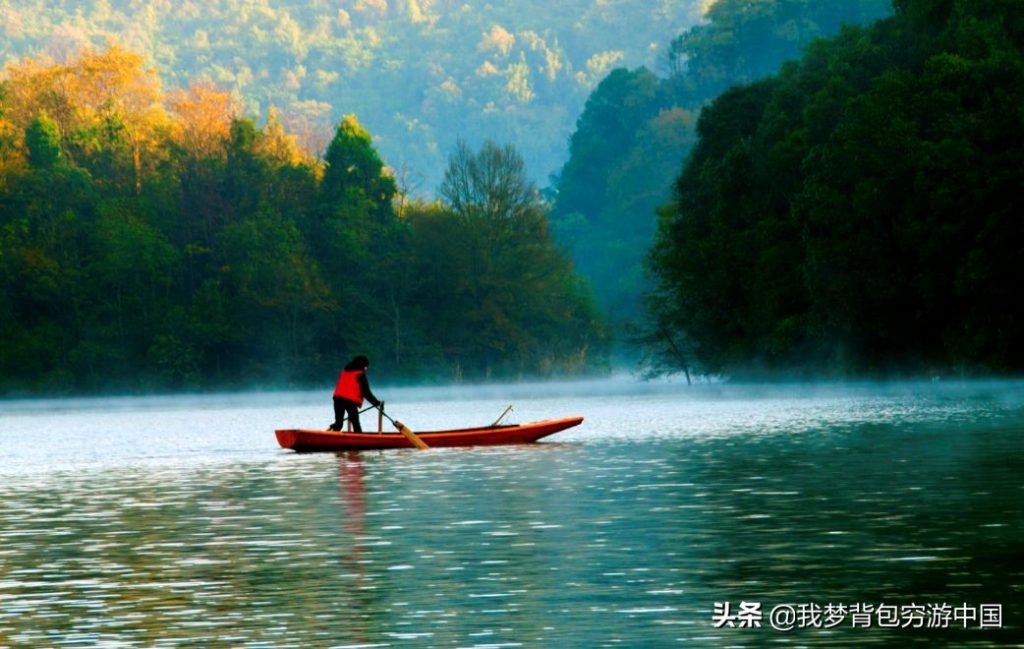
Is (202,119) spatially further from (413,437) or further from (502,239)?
(413,437)

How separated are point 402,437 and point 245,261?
79685mm

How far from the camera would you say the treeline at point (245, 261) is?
11869cm

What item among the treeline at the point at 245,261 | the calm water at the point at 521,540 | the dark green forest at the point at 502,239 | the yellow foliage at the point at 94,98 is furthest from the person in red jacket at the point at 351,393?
the yellow foliage at the point at 94,98

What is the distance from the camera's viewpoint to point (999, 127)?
73000 millimetres

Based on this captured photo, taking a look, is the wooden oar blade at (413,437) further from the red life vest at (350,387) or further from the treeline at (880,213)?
the treeline at (880,213)

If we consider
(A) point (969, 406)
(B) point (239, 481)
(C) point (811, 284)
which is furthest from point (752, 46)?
(B) point (239, 481)

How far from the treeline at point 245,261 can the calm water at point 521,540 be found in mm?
71440

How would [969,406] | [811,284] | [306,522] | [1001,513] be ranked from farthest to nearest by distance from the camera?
[811,284], [969,406], [306,522], [1001,513]

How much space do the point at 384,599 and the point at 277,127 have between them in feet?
380

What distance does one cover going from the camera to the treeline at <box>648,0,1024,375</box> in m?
73.0

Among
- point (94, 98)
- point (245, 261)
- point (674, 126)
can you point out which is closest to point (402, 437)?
point (245, 261)

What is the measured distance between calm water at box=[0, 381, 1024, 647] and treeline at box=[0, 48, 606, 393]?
71.4 meters

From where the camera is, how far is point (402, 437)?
147ft

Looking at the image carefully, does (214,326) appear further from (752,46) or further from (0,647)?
(0,647)
